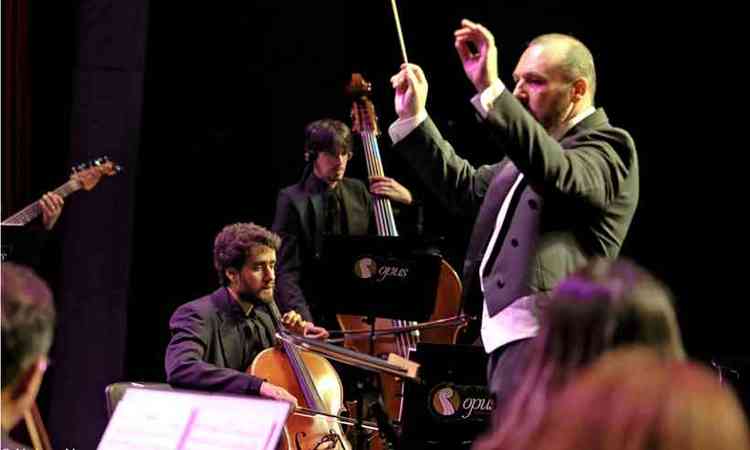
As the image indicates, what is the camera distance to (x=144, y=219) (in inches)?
227

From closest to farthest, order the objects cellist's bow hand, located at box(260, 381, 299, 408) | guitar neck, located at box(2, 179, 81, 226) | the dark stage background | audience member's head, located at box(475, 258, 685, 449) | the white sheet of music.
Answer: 1. audience member's head, located at box(475, 258, 685, 449)
2. the white sheet of music
3. cellist's bow hand, located at box(260, 381, 299, 408)
4. guitar neck, located at box(2, 179, 81, 226)
5. the dark stage background

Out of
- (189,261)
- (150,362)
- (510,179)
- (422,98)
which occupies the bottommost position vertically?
(150,362)

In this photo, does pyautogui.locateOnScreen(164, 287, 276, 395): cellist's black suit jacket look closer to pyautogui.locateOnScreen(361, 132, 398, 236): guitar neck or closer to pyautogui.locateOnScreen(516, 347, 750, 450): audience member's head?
pyautogui.locateOnScreen(361, 132, 398, 236): guitar neck

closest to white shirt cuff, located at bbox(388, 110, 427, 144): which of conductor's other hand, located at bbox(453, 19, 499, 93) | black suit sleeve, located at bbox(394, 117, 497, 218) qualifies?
black suit sleeve, located at bbox(394, 117, 497, 218)

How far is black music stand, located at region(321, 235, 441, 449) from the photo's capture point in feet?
14.3

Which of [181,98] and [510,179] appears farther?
[181,98]

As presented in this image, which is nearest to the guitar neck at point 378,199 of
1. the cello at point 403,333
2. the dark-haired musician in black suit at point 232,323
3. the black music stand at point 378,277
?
the cello at point 403,333

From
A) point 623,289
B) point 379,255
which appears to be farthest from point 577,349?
point 379,255

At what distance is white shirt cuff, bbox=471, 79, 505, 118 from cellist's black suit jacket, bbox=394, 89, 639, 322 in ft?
0.04

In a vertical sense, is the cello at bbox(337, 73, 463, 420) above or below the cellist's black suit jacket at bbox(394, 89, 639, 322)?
below

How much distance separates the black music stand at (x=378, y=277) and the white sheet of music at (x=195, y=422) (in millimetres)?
1720

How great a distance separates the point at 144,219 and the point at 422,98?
2930mm

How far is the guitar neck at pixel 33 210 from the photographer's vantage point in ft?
17.1

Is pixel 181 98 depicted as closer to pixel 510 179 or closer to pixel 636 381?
pixel 510 179
